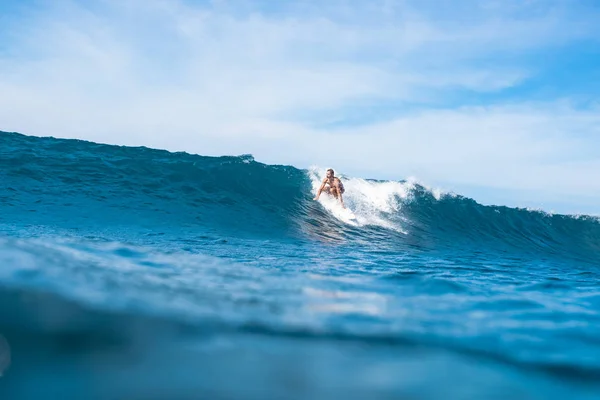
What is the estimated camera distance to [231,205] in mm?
12203

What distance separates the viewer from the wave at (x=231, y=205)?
32.8ft

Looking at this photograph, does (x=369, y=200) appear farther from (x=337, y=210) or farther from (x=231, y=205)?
(x=231, y=205)

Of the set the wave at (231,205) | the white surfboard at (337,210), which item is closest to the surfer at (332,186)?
the white surfboard at (337,210)

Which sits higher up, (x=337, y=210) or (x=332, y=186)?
(x=332, y=186)

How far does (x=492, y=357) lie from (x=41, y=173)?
1303cm

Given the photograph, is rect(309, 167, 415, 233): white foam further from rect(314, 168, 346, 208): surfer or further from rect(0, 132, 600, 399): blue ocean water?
rect(0, 132, 600, 399): blue ocean water

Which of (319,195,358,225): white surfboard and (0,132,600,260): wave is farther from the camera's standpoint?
(319,195,358,225): white surfboard

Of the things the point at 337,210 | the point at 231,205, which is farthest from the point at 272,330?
the point at 337,210

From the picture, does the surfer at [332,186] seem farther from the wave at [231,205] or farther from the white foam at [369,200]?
the wave at [231,205]

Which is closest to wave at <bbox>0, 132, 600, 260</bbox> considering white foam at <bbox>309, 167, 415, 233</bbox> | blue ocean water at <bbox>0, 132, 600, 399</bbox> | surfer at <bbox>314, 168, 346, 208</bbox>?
white foam at <bbox>309, 167, 415, 233</bbox>

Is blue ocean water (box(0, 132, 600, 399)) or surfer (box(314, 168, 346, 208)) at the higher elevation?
surfer (box(314, 168, 346, 208))

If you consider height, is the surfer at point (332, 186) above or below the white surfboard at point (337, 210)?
above

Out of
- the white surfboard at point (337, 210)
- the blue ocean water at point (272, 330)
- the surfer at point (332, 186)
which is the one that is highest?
the surfer at point (332, 186)

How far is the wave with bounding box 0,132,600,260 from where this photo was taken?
10.0 metres
